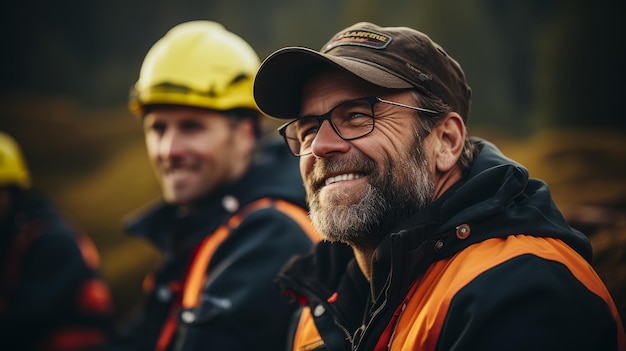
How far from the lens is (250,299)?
3.03 metres

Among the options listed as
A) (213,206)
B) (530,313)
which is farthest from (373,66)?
(213,206)

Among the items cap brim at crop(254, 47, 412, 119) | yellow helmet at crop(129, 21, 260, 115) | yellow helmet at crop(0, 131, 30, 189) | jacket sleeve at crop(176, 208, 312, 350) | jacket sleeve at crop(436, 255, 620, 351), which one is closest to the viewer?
jacket sleeve at crop(436, 255, 620, 351)

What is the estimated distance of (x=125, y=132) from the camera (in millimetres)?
8742

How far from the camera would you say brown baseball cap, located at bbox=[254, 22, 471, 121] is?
216cm

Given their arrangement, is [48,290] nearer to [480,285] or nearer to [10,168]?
[10,168]

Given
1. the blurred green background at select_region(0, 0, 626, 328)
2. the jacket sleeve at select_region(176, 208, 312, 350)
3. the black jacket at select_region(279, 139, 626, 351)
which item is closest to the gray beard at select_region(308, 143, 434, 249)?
the black jacket at select_region(279, 139, 626, 351)

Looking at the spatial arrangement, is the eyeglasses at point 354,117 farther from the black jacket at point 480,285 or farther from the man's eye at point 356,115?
the black jacket at point 480,285

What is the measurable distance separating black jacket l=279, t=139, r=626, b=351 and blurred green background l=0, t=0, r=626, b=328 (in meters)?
1.04

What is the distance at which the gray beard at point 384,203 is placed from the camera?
2150mm

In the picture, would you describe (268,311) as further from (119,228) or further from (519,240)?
(119,228)

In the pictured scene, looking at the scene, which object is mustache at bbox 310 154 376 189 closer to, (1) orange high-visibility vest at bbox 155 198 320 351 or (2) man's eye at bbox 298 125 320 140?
(2) man's eye at bbox 298 125 320 140

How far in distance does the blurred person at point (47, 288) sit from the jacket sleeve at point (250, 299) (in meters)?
2.09

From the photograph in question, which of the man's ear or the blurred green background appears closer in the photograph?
the man's ear

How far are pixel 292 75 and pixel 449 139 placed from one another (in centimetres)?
63
